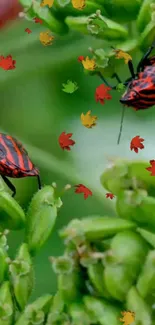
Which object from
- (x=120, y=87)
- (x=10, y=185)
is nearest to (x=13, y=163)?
(x=10, y=185)

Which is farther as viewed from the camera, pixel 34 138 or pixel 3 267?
pixel 34 138

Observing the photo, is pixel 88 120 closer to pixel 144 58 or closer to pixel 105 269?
pixel 144 58

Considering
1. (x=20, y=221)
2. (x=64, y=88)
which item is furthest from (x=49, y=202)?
(x=64, y=88)

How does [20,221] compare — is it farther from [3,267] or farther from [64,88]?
[64,88]

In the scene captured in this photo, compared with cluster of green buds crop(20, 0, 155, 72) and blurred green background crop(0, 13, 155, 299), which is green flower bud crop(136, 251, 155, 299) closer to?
blurred green background crop(0, 13, 155, 299)

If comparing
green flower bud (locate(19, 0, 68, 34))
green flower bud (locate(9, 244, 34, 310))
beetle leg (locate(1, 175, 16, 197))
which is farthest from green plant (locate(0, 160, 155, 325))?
green flower bud (locate(19, 0, 68, 34))
